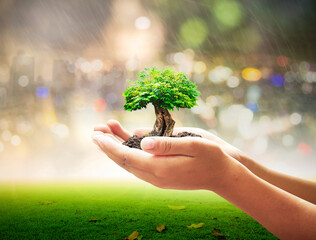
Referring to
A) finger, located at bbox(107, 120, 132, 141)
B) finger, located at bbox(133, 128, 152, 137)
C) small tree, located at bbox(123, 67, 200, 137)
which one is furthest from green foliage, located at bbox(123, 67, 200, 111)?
finger, located at bbox(133, 128, 152, 137)

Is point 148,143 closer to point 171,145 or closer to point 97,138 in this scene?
point 171,145

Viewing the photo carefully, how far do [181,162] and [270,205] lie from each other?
0.88 m

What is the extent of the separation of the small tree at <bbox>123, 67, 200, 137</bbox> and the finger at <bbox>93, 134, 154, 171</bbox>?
71 cm

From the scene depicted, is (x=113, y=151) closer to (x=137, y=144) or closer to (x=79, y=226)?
(x=137, y=144)

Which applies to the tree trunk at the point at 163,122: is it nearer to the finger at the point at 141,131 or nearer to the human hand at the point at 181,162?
the finger at the point at 141,131

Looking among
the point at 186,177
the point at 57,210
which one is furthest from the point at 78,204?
the point at 186,177

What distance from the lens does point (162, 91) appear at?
9.78ft

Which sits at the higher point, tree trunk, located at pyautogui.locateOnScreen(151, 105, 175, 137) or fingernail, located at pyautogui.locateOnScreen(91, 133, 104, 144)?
tree trunk, located at pyautogui.locateOnScreen(151, 105, 175, 137)

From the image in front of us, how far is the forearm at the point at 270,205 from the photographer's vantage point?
6.76ft

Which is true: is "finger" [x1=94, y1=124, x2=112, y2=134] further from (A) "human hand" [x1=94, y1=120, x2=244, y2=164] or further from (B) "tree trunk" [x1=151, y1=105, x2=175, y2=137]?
(B) "tree trunk" [x1=151, y1=105, x2=175, y2=137]

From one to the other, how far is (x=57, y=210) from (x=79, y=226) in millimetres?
927

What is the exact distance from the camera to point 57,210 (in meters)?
4.05

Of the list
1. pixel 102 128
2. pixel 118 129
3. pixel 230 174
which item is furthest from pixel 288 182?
pixel 102 128

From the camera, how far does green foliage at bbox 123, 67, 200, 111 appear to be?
9.77 ft
